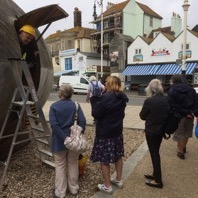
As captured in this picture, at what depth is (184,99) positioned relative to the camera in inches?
224

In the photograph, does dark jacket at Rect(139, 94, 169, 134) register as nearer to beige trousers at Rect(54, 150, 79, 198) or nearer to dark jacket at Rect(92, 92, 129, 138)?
dark jacket at Rect(92, 92, 129, 138)

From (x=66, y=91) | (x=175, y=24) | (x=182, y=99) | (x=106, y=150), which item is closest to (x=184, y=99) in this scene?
(x=182, y=99)

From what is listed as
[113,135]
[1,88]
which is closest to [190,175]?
[113,135]

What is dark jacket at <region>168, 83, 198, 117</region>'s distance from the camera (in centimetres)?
564

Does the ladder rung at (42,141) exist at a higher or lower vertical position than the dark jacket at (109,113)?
lower

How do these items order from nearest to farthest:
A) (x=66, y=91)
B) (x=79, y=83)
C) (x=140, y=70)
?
(x=66, y=91), (x=79, y=83), (x=140, y=70)

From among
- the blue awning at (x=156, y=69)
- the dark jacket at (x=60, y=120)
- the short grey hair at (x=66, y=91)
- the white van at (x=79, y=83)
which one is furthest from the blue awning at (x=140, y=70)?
the dark jacket at (x=60, y=120)

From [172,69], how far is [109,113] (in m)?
28.9

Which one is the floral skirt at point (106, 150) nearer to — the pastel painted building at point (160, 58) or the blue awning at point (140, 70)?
the pastel painted building at point (160, 58)

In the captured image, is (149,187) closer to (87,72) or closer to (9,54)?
(9,54)

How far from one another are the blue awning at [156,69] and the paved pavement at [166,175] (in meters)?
24.9

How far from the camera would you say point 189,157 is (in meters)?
6.45

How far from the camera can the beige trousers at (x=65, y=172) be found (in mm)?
4367

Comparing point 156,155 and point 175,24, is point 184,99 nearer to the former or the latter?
point 156,155
